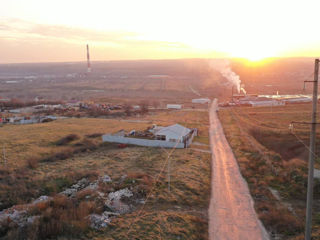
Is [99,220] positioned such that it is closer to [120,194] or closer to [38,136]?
[120,194]

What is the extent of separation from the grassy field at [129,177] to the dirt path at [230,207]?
0.58 m

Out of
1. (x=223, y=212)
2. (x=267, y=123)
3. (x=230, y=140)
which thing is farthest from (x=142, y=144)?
(x=267, y=123)

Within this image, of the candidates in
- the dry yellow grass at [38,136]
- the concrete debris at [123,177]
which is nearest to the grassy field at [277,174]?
the concrete debris at [123,177]

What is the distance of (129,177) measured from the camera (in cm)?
1836

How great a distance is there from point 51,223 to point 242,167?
16.0 m

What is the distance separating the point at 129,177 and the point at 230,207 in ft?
24.2

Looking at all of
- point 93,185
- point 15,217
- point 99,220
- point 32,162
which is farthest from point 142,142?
point 15,217

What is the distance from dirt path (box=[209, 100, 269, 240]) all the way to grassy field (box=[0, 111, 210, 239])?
0.58m

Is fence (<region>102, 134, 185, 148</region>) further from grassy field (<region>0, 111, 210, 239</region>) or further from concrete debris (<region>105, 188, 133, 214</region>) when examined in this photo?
concrete debris (<region>105, 188, 133, 214</region>)

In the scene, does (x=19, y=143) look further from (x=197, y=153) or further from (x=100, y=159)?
(x=197, y=153)

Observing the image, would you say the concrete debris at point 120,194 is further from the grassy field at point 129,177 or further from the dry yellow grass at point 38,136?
the dry yellow grass at point 38,136

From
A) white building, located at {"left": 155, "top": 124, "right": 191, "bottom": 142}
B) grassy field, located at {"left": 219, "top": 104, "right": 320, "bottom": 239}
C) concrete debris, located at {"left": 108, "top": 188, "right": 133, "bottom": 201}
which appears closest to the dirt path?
grassy field, located at {"left": 219, "top": 104, "right": 320, "bottom": 239}

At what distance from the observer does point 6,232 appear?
11117 millimetres

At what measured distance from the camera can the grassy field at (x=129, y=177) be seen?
1226cm
